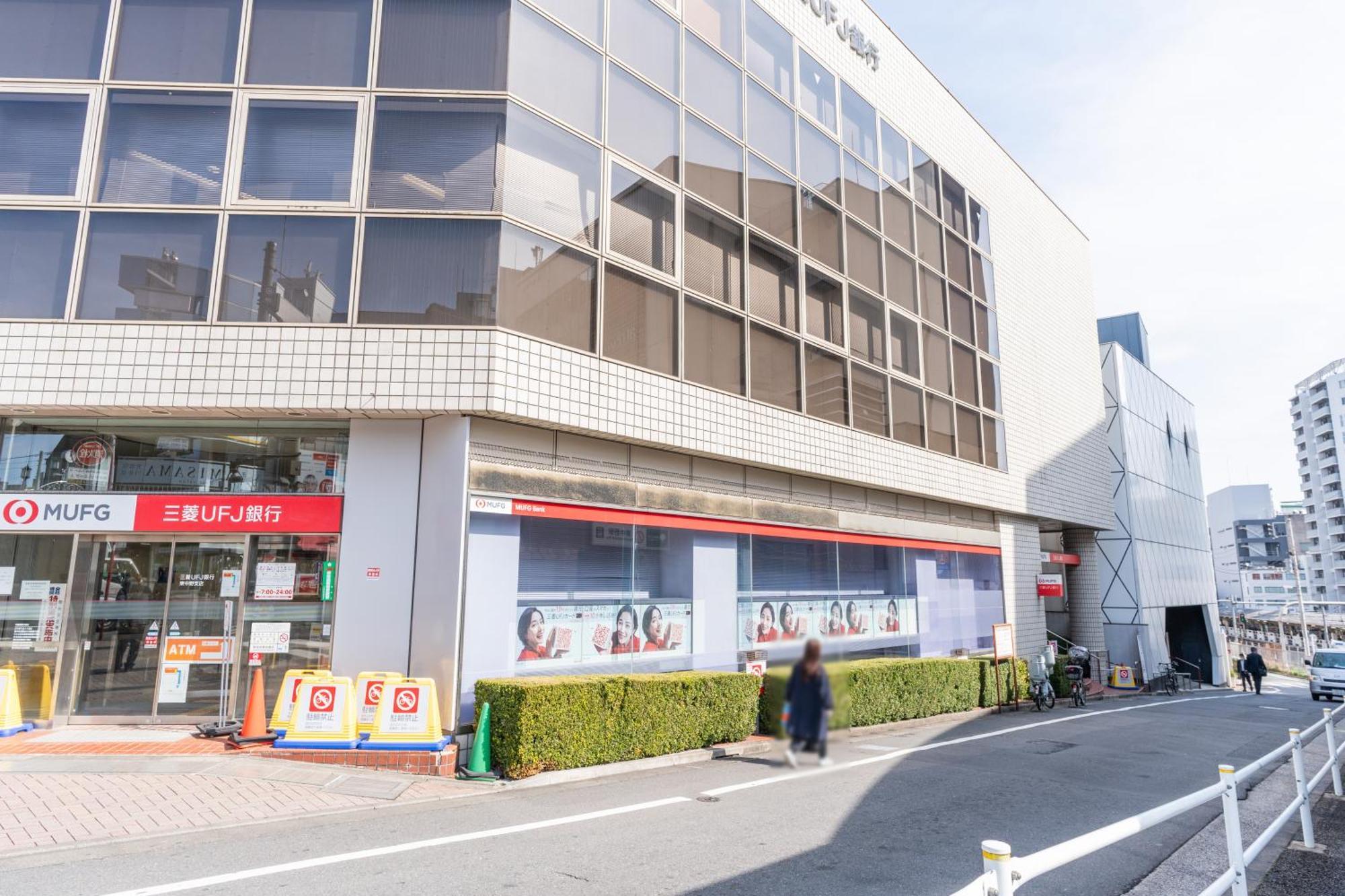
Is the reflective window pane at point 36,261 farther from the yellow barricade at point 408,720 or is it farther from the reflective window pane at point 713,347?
the reflective window pane at point 713,347

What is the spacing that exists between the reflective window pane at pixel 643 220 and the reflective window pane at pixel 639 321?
426 millimetres

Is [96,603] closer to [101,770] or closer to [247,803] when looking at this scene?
[101,770]

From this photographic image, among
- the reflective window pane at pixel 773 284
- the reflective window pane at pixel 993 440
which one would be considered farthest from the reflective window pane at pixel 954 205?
the reflective window pane at pixel 773 284

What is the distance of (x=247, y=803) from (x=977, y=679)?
16231 millimetres

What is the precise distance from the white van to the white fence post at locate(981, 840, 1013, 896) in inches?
1304

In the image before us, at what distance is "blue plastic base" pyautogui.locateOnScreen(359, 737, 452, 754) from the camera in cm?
1023

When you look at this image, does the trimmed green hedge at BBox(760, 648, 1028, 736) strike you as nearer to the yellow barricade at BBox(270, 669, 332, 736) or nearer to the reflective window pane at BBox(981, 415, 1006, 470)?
the reflective window pane at BBox(981, 415, 1006, 470)

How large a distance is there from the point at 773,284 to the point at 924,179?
361 inches

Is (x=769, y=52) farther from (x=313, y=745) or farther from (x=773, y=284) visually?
(x=313, y=745)

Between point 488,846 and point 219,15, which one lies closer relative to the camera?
point 488,846

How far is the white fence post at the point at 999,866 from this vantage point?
356cm

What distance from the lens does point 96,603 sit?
458 inches

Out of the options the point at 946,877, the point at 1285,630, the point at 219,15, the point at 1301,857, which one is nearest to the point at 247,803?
the point at 946,877

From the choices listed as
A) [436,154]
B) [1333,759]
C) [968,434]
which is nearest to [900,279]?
[968,434]
